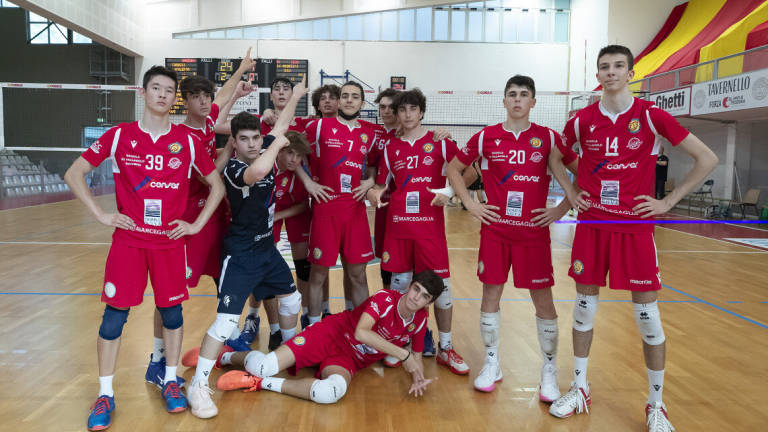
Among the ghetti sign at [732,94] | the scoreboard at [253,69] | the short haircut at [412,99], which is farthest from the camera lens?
the scoreboard at [253,69]

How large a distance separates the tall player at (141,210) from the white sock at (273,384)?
18.6 inches

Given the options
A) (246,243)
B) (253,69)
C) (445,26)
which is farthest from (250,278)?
(445,26)

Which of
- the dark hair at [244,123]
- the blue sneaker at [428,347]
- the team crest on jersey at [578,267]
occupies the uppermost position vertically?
the dark hair at [244,123]

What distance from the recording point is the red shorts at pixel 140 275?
8.63 ft

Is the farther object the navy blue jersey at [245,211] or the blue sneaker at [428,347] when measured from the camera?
the blue sneaker at [428,347]

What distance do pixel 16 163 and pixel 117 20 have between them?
233 inches

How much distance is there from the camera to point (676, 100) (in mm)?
12969

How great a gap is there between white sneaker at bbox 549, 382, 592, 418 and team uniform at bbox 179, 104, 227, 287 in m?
2.33

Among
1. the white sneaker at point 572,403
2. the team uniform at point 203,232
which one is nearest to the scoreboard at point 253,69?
the team uniform at point 203,232

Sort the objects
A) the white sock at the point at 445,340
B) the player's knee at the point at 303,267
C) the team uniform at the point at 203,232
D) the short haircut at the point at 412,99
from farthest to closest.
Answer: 1. the player's knee at the point at 303,267
2. the white sock at the point at 445,340
3. the short haircut at the point at 412,99
4. the team uniform at the point at 203,232

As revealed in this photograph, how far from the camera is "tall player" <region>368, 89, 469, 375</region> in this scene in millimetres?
3477

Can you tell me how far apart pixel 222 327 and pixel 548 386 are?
1.94 m

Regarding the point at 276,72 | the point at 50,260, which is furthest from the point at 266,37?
the point at 50,260

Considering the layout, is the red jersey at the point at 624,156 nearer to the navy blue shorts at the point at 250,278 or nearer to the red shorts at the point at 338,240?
the red shorts at the point at 338,240
